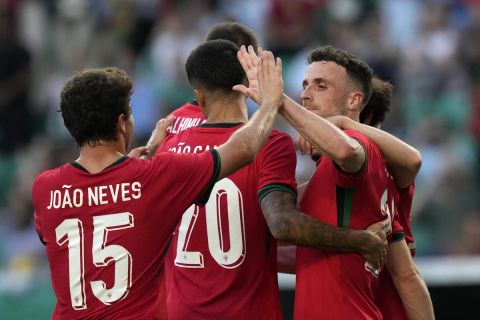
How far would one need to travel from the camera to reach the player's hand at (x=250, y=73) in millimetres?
5030

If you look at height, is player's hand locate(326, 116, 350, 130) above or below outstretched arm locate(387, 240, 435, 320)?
above

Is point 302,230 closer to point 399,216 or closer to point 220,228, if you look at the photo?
point 220,228

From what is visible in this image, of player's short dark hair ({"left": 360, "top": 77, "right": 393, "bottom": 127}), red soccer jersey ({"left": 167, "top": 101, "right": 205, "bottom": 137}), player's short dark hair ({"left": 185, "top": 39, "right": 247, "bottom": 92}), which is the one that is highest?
player's short dark hair ({"left": 185, "top": 39, "right": 247, "bottom": 92})

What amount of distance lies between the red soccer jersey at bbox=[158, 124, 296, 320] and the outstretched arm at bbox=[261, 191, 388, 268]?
6.9 inches

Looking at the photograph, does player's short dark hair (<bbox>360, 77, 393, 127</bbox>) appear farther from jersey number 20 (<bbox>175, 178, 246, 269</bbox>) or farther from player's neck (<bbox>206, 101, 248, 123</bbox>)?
jersey number 20 (<bbox>175, 178, 246, 269</bbox>)

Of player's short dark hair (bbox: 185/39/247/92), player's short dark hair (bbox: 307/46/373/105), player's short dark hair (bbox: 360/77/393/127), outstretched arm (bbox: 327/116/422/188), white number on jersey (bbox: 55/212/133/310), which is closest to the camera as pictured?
white number on jersey (bbox: 55/212/133/310)

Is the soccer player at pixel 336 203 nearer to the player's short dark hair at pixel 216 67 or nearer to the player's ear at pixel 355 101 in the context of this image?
the player's ear at pixel 355 101

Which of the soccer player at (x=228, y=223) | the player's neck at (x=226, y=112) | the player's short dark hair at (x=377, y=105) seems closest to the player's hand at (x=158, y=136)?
the soccer player at (x=228, y=223)

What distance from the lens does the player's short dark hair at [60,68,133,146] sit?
15.7 ft

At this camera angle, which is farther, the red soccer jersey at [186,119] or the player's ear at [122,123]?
the red soccer jersey at [186,119]

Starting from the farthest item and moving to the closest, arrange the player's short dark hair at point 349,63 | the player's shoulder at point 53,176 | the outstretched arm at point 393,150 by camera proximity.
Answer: the player's short dark hair at point 349,63 → the outstretched arm at point 393,150 → the player's shoulder at point 53,176

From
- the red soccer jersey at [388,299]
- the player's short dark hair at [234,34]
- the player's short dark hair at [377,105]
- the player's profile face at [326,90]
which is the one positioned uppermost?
the player's short dark hair at [234,34]

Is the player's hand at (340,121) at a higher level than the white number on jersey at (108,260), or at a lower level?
higher

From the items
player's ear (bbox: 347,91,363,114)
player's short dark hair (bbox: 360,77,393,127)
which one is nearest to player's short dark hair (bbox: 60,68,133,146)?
player's ear (bbox: 347,91,363,114)
